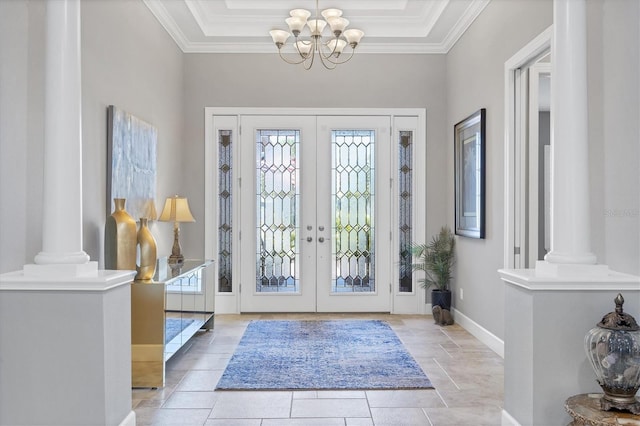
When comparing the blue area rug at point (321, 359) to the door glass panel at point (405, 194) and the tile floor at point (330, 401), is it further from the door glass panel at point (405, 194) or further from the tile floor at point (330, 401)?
the door glass panel at point (405, 194)

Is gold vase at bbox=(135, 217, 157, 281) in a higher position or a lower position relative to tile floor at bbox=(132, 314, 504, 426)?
higher

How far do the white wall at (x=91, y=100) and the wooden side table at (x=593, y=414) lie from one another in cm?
276

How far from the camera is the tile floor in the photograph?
9.52 feet

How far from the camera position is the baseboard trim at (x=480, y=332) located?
4192 millimetres

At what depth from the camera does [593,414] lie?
2.10 m

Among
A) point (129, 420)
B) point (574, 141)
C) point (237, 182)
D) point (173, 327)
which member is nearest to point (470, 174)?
point (574, 141)

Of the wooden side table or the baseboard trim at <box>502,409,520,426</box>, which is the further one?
the baseboard trim at <box>502,409,520,426</box>

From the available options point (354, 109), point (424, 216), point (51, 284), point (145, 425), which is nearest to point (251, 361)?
point (145, 425)

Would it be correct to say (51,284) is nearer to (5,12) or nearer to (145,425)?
(145,425)

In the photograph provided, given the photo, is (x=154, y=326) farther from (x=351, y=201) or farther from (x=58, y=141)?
(x=351, y=201)

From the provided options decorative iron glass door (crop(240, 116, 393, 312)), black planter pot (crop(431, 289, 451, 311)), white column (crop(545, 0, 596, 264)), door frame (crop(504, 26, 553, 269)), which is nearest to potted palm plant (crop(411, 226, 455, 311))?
black planter pot (crop(431, 289, 451, 311))

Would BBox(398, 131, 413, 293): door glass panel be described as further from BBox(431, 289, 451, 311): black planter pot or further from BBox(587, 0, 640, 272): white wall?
BBox(587, 0, 640, 272): white wall

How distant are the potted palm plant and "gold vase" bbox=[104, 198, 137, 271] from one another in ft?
10.6

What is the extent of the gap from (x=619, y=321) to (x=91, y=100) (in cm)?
334
